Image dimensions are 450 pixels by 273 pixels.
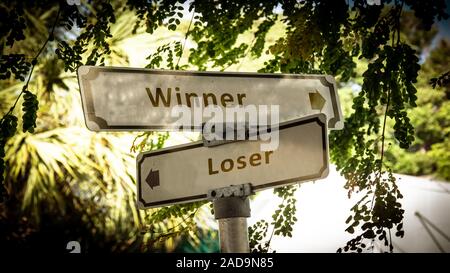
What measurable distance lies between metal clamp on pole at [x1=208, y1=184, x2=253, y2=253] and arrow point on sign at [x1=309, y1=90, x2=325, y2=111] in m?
0.33

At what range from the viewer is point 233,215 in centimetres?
106

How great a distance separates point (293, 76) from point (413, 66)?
437 millimetres

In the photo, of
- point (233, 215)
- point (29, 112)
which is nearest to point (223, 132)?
point (233, 215)

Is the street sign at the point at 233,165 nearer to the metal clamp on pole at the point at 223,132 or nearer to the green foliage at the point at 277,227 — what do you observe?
the metal clamp on pole at the point at 223,132

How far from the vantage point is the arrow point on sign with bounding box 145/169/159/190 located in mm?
1263

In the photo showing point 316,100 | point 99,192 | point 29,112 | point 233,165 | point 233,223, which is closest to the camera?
point 233,223

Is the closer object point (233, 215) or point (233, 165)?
point (233, 215)

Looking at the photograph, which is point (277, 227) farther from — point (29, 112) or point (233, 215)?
point (29, 112)

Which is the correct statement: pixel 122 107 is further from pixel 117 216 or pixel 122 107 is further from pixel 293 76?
pixel 117 216

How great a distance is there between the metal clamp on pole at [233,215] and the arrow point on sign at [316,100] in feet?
1.09

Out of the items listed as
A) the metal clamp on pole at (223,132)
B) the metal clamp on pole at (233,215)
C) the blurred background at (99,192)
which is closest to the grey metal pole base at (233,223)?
the metal clamp on pole at (233,215)

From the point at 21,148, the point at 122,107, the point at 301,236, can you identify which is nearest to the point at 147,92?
the point at 122,107

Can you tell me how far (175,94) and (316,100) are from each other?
1.39 feet

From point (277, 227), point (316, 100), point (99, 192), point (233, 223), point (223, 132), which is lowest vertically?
point (233, 223)
